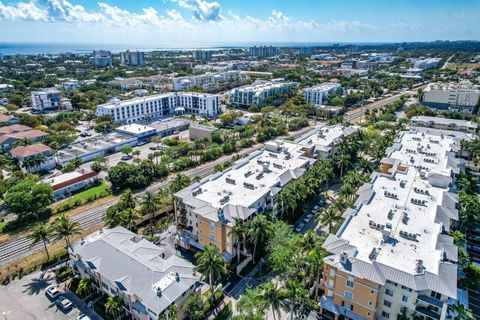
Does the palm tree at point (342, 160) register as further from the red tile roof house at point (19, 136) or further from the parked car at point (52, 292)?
the red tile roof house at point (19, 136)

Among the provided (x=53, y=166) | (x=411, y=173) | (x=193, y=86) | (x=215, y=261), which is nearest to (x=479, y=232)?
(x=411, y=173)

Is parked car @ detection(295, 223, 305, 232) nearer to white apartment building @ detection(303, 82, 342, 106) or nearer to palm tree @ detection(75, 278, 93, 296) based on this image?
palm tree @ detection(75, 278, 93, 296)

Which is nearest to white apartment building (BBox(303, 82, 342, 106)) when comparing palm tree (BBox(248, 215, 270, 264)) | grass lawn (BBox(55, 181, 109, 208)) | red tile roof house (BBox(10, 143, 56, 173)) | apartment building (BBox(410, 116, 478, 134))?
apartment building (BBox(410, 116, 478, 134))

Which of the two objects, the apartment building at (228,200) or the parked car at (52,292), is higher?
the apartment building at (228,200)

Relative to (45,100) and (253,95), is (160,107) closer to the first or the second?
(253,95)

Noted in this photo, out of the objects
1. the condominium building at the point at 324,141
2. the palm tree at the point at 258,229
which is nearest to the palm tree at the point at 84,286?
the palm tree at the point at 258,229

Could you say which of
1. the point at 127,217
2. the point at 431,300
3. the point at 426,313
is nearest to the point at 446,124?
the point at 431,300
